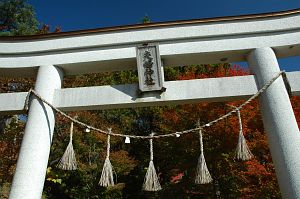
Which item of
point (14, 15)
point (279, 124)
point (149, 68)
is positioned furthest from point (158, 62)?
point (14, 15)

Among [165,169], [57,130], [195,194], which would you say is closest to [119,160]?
[165,169]

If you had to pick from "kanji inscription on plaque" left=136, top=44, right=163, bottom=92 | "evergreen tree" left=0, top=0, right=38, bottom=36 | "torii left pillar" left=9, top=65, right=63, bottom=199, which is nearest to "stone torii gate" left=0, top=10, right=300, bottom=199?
"torii left pillar" left=9, top=65, right=63, bottom=199

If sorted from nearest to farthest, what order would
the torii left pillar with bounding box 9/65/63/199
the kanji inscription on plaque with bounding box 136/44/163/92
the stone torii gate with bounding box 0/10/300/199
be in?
the torii left pillar with bounding box 9/65/63/199 < the stone torii gate with bounding box 0/10/300/199 < the kanji inscription on plaque with bounding box 136/44/163/92

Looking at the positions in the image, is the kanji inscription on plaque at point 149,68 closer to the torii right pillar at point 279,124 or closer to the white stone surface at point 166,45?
the white stone surface at point 166,45

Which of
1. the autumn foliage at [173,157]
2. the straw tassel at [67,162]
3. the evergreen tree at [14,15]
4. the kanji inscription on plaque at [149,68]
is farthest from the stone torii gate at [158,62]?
the evergreen tree at [14,15]

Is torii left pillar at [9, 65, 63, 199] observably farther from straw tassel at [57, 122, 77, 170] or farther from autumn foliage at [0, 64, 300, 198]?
autumn foliage at [0, 64, 300, 198]

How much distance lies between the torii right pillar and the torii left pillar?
328 cm

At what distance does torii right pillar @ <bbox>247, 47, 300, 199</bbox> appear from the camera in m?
3.62

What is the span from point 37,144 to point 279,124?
3477mm

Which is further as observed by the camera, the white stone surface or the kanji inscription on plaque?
the white stone surface

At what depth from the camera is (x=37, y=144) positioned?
13.3ft

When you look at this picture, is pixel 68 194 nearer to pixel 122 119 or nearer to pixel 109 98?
pixel 122 119

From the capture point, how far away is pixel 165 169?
12.9 m

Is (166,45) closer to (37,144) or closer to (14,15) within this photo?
(37,144)
